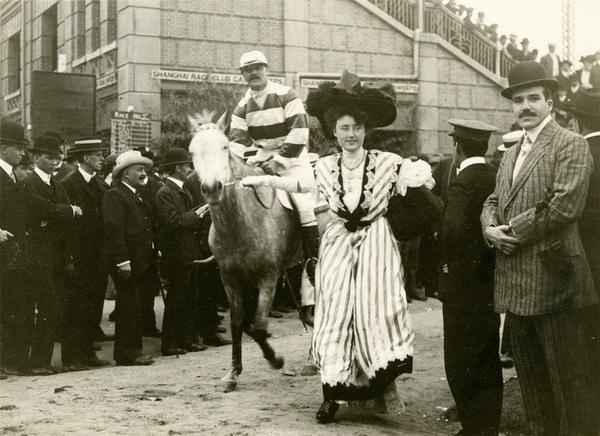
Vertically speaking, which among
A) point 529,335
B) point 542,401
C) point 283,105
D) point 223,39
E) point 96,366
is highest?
point 223,39

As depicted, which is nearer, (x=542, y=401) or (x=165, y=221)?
(x=542, y=401)

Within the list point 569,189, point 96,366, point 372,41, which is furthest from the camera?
point 372,41

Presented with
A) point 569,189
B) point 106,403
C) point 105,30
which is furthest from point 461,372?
point 105,30

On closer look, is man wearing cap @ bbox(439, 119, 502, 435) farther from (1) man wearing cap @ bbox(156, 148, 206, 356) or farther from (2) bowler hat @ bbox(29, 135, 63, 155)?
(2) bowler hat @ bbox(29, 135, 63, 155)

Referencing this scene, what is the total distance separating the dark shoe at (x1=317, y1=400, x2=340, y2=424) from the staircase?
54.0 ft

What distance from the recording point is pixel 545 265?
14.8 ft

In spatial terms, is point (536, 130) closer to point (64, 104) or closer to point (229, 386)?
point (229, 386)

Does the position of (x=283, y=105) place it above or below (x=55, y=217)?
above

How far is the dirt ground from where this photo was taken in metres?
5.55

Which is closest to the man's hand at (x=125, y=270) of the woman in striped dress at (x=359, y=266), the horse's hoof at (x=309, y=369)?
the horse's hoof at (x=309, y=369)

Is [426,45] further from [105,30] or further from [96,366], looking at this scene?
[96,366]

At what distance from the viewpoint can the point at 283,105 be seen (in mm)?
7906

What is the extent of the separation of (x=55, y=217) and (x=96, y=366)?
174 cm

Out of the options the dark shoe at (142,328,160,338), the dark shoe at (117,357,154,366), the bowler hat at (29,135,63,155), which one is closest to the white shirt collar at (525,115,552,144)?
the dark shoe at (117,357,154,366)
